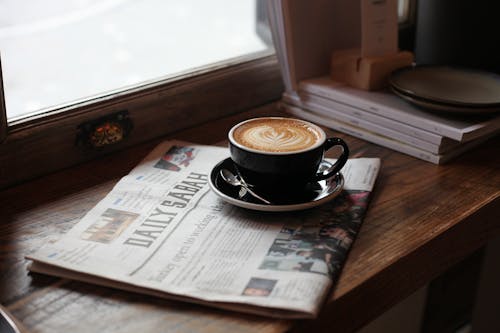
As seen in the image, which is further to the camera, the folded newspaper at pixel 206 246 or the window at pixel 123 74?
the window at pixel 123 74

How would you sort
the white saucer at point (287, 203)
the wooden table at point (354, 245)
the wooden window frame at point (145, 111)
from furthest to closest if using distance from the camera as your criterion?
1. the wooden window frame at point (145, 111)
2. the white saucer at point (287, 203)
3. the wooden table at point (354, 245)

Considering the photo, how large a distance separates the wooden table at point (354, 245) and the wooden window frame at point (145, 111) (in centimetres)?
2

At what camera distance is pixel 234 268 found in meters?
0.71

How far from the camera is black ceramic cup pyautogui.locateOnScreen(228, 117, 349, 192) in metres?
0.80

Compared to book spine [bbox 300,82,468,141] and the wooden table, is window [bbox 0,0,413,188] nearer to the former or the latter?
the wooden table

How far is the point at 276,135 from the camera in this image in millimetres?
861

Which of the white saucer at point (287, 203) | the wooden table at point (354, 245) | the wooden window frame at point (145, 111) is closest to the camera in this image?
the wooden table at point (354, 245)

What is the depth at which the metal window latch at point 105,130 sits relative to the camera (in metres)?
0.99

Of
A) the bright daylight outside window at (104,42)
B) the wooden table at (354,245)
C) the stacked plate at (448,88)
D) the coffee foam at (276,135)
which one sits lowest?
the wooden table at (354,245)

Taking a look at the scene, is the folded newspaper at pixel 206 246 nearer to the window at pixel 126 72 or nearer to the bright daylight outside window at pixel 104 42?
the window at pixel 126 72

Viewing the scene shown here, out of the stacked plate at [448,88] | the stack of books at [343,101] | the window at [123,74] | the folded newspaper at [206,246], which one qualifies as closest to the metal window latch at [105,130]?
the window at [123,74]

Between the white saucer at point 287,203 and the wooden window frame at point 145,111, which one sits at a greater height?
the wooden window frame at point 145,111

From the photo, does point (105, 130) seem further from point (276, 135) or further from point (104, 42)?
point (276, 135)

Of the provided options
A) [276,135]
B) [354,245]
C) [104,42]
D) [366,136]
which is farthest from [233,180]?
[104,42]
